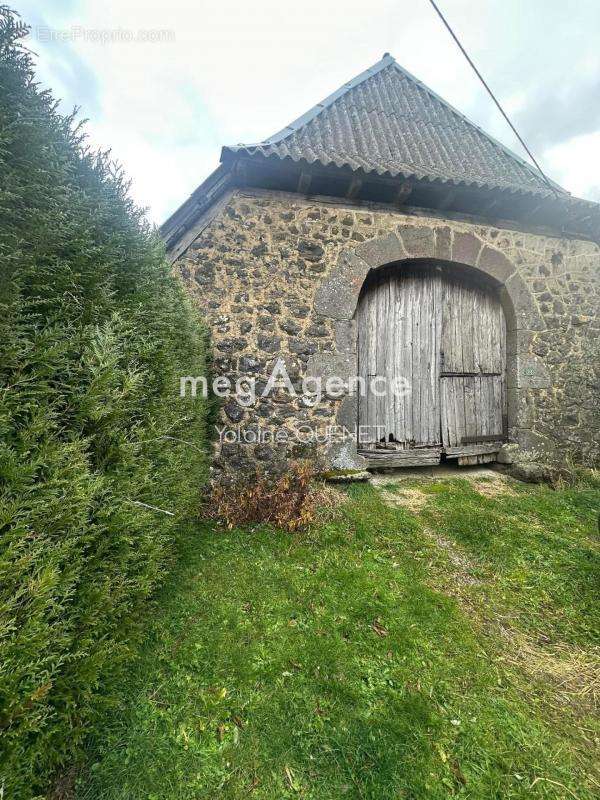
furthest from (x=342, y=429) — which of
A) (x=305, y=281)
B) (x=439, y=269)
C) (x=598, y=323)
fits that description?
(x=598, y=323)

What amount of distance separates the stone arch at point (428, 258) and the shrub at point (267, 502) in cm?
79

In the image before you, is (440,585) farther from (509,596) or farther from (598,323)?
(598,323)

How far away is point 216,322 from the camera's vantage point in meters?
4.25

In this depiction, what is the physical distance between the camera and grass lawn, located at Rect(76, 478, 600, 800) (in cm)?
141

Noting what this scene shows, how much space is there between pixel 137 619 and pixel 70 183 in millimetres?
2204

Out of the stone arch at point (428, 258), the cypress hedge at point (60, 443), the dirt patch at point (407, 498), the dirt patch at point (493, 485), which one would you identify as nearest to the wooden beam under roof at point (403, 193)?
the stone arch at point (428, 258)

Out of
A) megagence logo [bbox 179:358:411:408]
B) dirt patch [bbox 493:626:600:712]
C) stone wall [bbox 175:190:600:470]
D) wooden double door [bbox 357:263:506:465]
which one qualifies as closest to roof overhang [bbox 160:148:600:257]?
stone wall [bbox 175:190:600:470]

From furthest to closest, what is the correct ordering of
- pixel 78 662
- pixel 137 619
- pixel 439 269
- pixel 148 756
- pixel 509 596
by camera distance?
pixel 439 269 → pixel 509 596 → pixel 137 619 → pixel 148 756 → pixel 78 662

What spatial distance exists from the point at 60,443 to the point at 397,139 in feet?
20.8

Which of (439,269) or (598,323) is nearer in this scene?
(439,269)

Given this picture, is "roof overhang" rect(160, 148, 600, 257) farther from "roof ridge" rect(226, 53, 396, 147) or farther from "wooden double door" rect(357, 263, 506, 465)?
"wooden double door" rect(357, 263, 506, 465)

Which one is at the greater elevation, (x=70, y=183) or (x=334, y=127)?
(x=334, y=127)

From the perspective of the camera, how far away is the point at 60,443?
1.32m

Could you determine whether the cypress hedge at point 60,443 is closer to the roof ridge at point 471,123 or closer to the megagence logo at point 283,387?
the megagence logo at point 283,387
